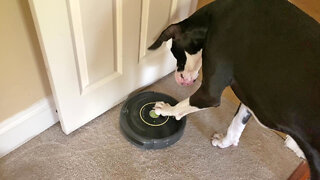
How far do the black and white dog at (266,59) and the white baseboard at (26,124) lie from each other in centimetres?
61

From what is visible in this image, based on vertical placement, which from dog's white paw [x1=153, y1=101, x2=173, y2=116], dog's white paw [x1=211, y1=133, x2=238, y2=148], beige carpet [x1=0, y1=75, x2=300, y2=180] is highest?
dog's white paw [x1=153, y1=101, x2=173, y2=116]

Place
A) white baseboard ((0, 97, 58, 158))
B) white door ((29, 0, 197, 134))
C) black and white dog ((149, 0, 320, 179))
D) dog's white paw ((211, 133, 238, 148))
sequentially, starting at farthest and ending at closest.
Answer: dog's white paw ((211, 133, 238, 148))
white baseboard ((0, 97, 58, 158))
white door ((29, 0, 197, 134))
black and white dog ((149, 0, 320, 179))

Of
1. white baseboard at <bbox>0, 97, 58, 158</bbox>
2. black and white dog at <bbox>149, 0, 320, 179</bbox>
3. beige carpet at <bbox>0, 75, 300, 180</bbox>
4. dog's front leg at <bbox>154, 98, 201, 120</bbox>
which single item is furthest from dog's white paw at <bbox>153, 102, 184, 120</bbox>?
white baseboard at <bbox>0, 97, 58, 158</bbox>

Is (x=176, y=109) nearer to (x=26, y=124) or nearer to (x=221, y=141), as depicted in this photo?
(x=221, y=141)

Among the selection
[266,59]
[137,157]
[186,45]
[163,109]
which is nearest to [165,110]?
[163,109]

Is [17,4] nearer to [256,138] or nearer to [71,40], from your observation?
[71,40]

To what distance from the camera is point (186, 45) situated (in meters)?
1.18

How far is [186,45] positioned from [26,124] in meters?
0.71

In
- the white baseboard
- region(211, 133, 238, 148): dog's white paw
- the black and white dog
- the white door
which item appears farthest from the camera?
region(211, 133, 238, 148): dog's white paw

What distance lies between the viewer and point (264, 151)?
1.45 meters

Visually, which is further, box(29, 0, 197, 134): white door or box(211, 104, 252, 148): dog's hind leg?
box(211, 104, 252, 148): dog's hind leg

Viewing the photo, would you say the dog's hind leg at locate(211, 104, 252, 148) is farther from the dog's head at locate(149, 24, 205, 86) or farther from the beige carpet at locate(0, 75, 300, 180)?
the dog's head at locate(149, 24, 205, 86)

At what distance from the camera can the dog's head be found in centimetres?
115

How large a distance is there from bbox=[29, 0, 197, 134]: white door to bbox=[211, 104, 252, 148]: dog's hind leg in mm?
447
